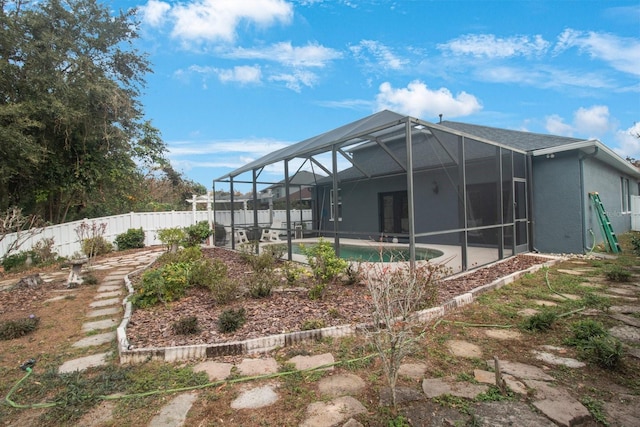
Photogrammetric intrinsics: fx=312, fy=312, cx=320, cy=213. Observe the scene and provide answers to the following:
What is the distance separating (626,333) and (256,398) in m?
3.49

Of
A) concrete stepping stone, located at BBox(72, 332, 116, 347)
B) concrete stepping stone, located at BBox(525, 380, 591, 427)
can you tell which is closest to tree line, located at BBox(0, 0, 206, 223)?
concrete stepping stone, located at BBox(72, 332, 116, 347)

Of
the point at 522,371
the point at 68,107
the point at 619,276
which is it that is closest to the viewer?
the point at 522,371

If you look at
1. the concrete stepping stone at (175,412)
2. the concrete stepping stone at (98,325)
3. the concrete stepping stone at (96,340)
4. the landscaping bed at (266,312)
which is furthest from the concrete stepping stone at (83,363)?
the concrete stepping stone at (175,412)

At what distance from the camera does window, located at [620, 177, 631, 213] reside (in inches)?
442

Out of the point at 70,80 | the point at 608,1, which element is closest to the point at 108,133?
the point at 70,80

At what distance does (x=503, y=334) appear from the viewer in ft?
10.0

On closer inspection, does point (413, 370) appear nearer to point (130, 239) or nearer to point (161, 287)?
point (161, 287)

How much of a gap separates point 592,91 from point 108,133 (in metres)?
15.6

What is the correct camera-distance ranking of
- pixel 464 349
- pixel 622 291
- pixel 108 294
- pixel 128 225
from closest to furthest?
pixel 464 349
pixel 622 291
pixel 108 294
pixel 128 225

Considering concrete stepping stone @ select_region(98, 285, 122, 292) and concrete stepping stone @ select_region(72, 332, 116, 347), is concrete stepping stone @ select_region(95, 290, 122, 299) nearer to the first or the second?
concrete stepping stone @ select_region(98, 285, 122, 292)

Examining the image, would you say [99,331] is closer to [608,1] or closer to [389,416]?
[389,416]

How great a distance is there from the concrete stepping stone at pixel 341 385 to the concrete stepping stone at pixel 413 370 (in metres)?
0.35

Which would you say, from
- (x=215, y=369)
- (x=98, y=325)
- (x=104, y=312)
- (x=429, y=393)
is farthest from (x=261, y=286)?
(x=429, y=393)

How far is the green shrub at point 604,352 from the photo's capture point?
7.73 ft
